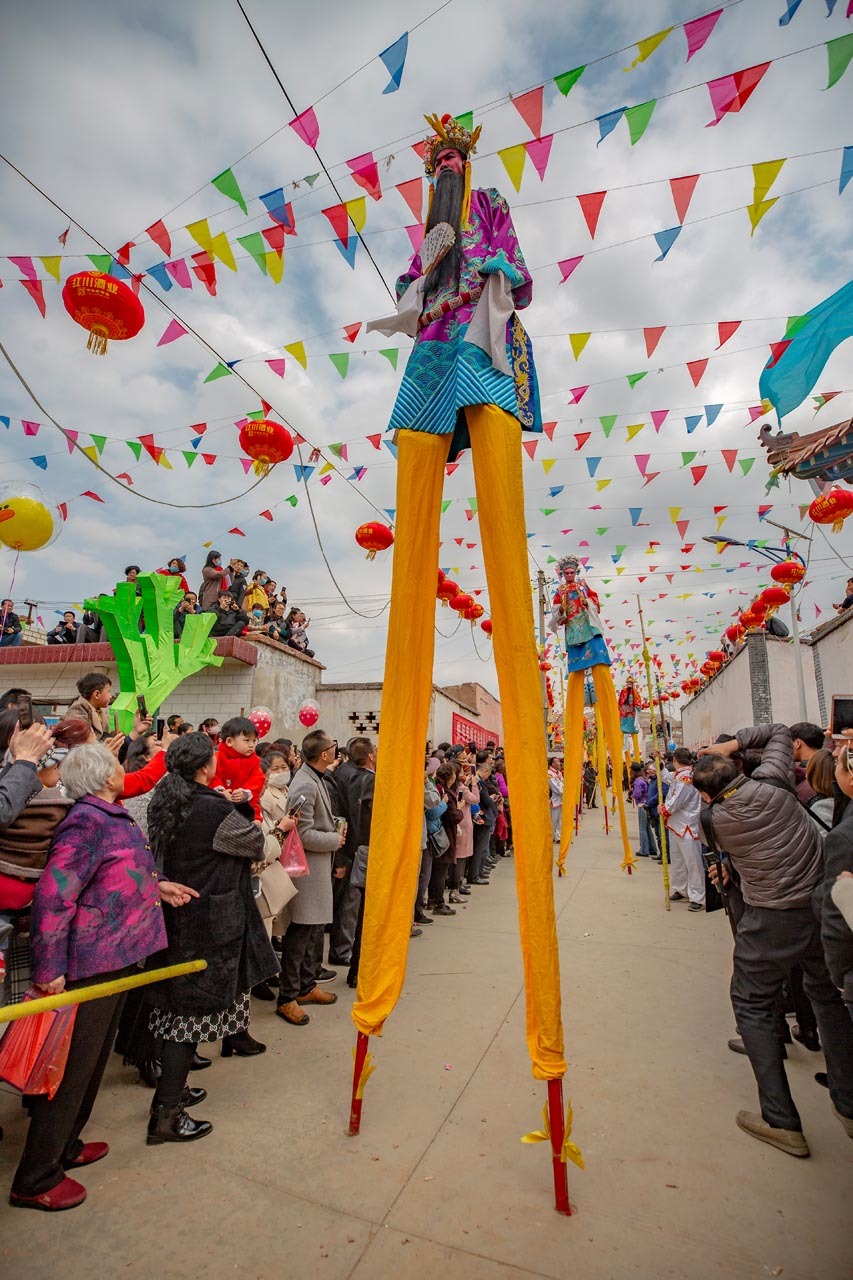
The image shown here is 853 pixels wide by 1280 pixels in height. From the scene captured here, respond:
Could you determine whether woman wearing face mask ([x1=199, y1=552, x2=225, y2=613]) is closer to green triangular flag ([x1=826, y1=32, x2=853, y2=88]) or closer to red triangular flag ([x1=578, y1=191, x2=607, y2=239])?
red triangular flag ([x1=578, y1=191, x2=607, y2=239])

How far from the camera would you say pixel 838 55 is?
9.15 feet

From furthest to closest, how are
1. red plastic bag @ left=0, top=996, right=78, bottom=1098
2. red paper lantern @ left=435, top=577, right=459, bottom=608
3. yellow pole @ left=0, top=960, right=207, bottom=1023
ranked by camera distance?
red paper lantern @ left=435, top=577, right=459, bottom=608 → red plastic bag @ left=0, top=996, right=78, bottom=1098 → yellow pole @ left=0, top=960, right=207, bottom=1023

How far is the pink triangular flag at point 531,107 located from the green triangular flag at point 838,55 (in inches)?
49.9

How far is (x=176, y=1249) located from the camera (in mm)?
1838

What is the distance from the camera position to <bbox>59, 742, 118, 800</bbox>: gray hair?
7.36 feet

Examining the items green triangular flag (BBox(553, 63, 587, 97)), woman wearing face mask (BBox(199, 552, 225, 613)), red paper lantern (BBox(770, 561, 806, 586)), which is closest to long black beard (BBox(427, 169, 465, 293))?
green triangular flag (BBox(553, 63, 587, 97))

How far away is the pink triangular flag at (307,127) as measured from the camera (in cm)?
318

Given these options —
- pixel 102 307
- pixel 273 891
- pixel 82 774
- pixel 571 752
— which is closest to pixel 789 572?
pixel 571 752

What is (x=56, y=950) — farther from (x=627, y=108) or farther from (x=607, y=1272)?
(x=627, y=108)

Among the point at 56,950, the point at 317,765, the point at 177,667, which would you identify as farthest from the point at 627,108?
the point at 177,667

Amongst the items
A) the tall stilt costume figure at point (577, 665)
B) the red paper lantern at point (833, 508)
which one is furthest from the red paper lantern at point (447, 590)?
the red paper lantern at point (833, 508)

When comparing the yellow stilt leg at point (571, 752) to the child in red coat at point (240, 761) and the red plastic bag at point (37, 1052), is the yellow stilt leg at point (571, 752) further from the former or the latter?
the red plastic bag at point (37, 1052)

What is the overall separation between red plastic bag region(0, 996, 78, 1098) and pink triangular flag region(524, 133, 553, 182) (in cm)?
427

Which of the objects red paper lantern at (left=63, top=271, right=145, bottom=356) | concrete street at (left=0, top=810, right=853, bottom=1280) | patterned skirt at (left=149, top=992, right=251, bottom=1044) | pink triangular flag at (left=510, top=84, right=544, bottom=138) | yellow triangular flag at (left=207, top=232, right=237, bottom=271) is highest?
pink triangular flag at (left=510, top=84, right=544, bottom=138)
